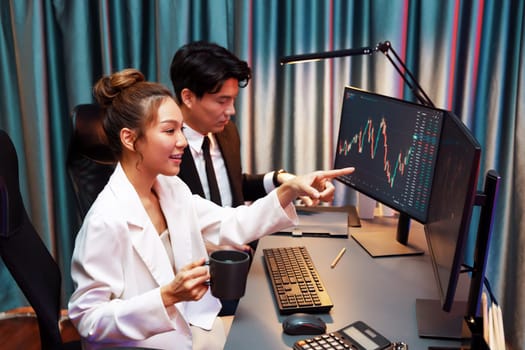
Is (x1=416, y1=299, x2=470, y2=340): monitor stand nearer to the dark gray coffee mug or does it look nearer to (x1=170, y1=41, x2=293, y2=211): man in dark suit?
the dark gray coffee mug

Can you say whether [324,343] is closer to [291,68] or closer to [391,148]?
[391,148]

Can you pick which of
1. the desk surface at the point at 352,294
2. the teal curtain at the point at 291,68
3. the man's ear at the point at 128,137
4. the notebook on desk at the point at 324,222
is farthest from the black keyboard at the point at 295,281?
the teal curtain at the point at 291,68

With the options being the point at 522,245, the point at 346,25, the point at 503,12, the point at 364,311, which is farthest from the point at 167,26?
the point at 522,245

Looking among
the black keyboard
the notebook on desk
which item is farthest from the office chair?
the notebook on desk

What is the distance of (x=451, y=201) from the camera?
1079mm

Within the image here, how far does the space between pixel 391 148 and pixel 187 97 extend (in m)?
0.77

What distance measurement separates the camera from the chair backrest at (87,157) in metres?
1.68

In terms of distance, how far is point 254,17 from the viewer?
2264 mm

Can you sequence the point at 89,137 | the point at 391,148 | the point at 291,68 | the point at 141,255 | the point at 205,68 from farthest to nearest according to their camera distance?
the point at 291,68 → the point at 205,68 → the point at 89,137 → the point at 391,148 → the point at 141,255

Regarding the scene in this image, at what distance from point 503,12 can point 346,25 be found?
0.63m

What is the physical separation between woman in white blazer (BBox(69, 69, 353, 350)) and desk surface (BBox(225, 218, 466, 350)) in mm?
144

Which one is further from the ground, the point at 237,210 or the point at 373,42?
the point at 373,42

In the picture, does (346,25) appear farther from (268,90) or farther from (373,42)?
(268,90)

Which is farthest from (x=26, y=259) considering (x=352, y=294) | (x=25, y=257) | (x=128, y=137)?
(x=352, y=294)
